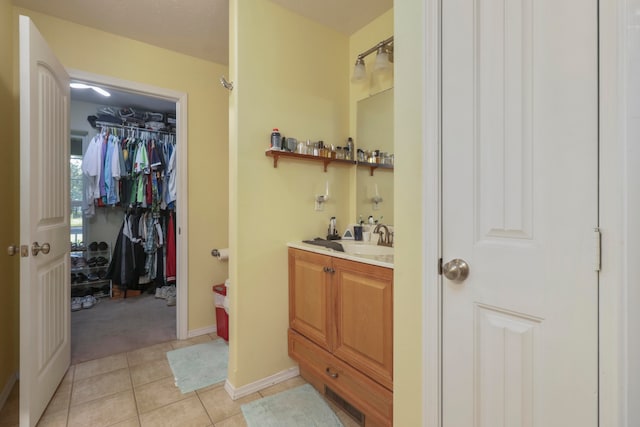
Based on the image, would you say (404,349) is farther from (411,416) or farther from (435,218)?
(435,218)

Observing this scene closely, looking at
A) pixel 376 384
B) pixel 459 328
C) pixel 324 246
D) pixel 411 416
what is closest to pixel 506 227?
pixel 459 328

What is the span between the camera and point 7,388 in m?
1.79

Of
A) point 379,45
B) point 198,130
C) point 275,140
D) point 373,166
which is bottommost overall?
point 373,166

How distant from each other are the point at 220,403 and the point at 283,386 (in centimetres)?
39

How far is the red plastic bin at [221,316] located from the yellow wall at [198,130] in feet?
0.78

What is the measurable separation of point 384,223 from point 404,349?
1.14 m

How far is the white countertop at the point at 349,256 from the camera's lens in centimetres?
137

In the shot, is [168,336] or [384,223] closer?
[384,223]

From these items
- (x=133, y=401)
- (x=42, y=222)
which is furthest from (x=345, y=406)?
(x=42, y=222)

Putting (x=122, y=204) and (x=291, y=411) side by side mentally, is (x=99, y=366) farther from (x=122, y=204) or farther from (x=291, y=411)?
(x=122, y=204)

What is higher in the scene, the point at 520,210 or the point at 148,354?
the point at 520,210

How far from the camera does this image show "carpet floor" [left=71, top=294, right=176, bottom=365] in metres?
2.43

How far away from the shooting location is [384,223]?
215 cm

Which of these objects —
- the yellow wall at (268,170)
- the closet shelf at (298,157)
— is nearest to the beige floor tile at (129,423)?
the yellow wall at (268,170)
